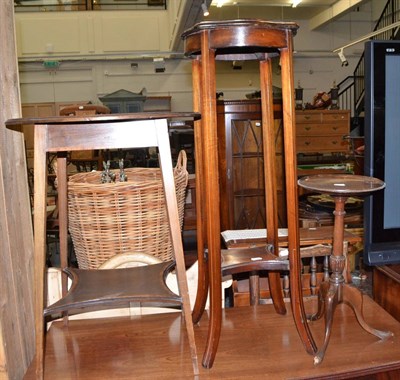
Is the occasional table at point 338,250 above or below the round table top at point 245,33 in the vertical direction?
below

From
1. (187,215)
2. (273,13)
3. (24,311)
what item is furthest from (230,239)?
(273,13)

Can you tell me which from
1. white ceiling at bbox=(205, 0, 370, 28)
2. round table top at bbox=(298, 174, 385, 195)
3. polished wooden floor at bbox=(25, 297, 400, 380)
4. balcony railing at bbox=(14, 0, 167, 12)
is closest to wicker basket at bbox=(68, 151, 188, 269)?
polished wooden floor at bbox=(25, 297, 400, 380)

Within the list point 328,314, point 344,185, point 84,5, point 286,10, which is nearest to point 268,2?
point 286,10

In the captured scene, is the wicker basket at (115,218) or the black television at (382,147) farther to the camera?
the wicker basket at (115,218)

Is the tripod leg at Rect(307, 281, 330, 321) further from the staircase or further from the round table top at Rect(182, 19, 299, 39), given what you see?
the staircase

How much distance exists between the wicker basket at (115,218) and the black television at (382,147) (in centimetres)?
72

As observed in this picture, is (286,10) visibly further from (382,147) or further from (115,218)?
(115,218)

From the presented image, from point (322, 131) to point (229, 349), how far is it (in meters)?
4.40

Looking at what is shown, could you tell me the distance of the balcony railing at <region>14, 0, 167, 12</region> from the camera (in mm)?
8547

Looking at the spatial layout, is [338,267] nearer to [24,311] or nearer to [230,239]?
[230,239]

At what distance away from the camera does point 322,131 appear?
5.33m

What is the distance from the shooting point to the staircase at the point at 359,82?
7.97 m

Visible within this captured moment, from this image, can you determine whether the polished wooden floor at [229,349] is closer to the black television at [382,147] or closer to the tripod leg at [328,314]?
the tripod leg at [328,314]

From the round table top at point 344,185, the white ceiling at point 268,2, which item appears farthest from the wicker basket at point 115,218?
the white ceiling at point 268,2
